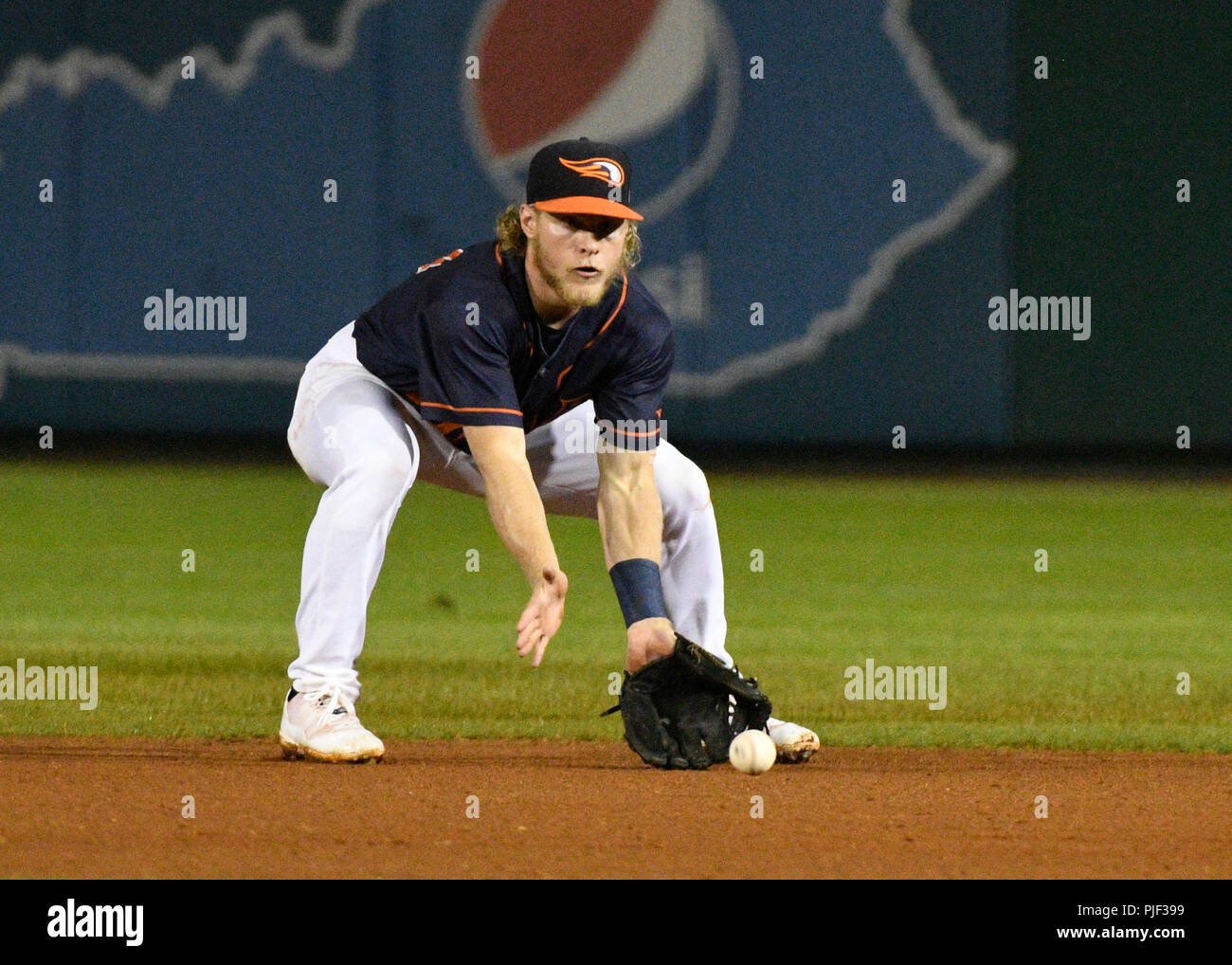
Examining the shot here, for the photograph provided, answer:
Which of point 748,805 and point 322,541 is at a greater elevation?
point 322,541

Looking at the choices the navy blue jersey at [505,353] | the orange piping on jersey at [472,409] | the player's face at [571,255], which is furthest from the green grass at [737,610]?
the player's face at [571,255]

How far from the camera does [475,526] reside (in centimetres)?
1520

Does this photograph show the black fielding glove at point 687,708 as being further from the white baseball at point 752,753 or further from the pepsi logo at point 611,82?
the pepsi logo at point 611,82

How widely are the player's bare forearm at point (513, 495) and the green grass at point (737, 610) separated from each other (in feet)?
5.73

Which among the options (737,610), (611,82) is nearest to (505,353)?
(737,610)

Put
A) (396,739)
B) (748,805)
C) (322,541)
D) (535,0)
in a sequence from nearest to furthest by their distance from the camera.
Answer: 1. (748,805)
2. (322,541)
3. (396,739)
4. (535,0)

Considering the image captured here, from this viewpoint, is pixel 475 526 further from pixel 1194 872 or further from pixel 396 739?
pixel 1194 872

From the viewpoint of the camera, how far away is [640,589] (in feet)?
18.3

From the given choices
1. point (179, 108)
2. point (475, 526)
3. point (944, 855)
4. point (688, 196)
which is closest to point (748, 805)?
point (944, 855)

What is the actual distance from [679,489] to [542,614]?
1.31m

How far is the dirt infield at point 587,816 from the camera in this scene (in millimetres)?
4504

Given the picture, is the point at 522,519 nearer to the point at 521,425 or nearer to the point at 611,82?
the point at 521,425

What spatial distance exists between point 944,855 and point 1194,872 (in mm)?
546

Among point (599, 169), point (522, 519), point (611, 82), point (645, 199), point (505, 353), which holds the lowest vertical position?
point (522, 519)
